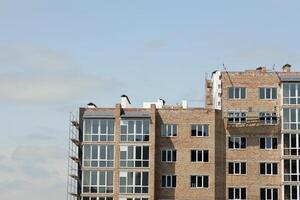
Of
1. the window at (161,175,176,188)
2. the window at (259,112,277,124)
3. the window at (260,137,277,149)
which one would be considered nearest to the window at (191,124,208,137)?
the window at (161,175,176,188)

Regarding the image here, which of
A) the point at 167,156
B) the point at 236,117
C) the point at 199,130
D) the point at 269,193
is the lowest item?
the point at 269,193

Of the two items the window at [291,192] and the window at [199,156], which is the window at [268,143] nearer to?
the window at [291,192]

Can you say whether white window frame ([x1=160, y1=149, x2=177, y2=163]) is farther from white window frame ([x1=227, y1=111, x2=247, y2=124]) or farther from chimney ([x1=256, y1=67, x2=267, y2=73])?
chimney ([x1=256, y1=67, x2=267, y2=73])

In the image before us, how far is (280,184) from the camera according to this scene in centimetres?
9038

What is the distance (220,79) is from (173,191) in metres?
14.5

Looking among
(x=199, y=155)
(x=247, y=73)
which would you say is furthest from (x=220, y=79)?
(x=199, y=155)

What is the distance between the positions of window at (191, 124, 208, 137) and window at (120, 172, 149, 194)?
7534 mm

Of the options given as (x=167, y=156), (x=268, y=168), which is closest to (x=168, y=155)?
(x=167, y=156)

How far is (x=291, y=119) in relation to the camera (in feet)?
300

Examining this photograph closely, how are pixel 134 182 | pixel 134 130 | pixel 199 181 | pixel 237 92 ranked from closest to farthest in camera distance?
pixel 134 182 < pixel 199 181 < pixel 134 130 < pixel 237 92

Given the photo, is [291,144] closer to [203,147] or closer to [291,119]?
[291,119]

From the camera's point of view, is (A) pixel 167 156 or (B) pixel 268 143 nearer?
(A) pixel 167 156

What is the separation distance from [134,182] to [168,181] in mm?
4191

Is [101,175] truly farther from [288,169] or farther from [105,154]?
[288,169]
